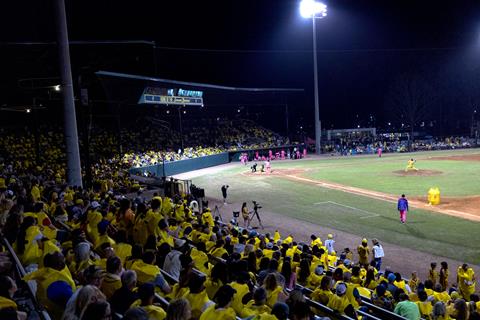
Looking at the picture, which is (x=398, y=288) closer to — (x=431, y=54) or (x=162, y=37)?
(x=162, y=37)

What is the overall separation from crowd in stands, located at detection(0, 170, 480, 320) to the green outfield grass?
17.4ft

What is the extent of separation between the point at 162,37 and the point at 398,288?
42.4m

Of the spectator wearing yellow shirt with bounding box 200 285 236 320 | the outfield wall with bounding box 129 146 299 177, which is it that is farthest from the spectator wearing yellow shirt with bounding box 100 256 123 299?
the outfield wall with bounding box 129 146 299 177

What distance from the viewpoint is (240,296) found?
17.9ft

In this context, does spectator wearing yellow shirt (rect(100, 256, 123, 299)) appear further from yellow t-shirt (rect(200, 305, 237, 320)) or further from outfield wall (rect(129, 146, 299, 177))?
outfield wall (rect(129, 146, 299, 177))

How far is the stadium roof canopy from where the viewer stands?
34.9 metres

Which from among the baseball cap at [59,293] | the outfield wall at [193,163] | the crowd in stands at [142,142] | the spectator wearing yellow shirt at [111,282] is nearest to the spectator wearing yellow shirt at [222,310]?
the spectator wearing yellow shirt at [111,282]

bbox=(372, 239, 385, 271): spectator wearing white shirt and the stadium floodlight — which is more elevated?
the stadium floodlight

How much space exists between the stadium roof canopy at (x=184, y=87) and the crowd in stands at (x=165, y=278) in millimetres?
24828

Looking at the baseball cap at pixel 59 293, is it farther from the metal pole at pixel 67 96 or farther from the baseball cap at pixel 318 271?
the metal pole at pixel 67 96

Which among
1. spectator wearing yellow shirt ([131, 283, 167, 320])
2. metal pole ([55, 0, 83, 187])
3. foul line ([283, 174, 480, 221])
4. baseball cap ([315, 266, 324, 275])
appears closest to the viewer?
spectator wearing yellow shirt ([131, 283, 167, 320])

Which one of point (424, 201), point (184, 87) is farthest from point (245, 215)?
point (184, 87)

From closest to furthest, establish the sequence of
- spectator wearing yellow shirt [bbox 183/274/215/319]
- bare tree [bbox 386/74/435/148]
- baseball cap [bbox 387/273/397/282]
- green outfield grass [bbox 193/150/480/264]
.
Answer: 1. spectator wearing yellow shirt [bbox 183/274/215/319]
2. baseball cap [bbox 387/273/397/282]
3. green outfield grass [bbox 193/150/480/264]
4. bare tree [bbox 386/74/435/148]

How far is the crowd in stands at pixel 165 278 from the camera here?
171 inches
